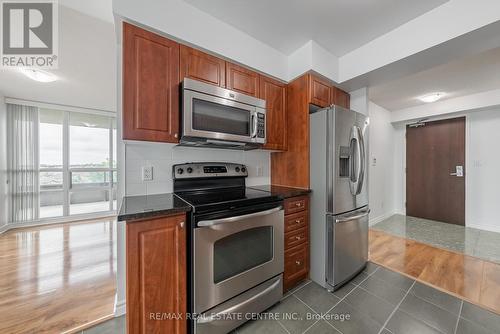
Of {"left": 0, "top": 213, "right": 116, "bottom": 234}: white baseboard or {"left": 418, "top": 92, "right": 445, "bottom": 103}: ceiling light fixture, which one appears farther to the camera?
{"left": 0, "top": 213, "right": 116, "bottom": 234}: white baseboard

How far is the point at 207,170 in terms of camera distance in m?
1.91

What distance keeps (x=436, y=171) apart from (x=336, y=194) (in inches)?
154

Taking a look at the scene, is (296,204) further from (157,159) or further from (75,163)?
(75,163)

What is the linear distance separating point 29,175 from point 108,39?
376 cm

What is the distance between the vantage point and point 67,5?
1.63m

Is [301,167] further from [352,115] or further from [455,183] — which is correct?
[455,183]

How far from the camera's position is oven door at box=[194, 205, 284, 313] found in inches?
49.5

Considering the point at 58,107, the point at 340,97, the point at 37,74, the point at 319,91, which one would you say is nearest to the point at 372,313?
the point at 319,91

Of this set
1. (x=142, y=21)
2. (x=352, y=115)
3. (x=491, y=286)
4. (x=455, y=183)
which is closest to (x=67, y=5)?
(x=142, y=21)

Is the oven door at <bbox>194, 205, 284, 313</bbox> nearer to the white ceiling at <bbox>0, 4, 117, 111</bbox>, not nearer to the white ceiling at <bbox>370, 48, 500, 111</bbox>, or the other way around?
the white ceiling at <bbox>0, 4, 117, 111</bbox>

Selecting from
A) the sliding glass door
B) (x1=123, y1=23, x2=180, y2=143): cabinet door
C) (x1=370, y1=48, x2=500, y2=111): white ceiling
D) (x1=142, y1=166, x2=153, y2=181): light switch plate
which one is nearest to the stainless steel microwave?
(x1=123, y1=23, x2=180, y2=143): cabinet door

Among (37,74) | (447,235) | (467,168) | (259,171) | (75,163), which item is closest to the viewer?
(259,171)

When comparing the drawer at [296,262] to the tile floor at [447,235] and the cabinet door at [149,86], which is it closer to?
the cabinet door at [149,86]

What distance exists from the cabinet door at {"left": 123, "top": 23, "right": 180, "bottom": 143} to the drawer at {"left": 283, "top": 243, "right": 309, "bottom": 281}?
151 centimetres
